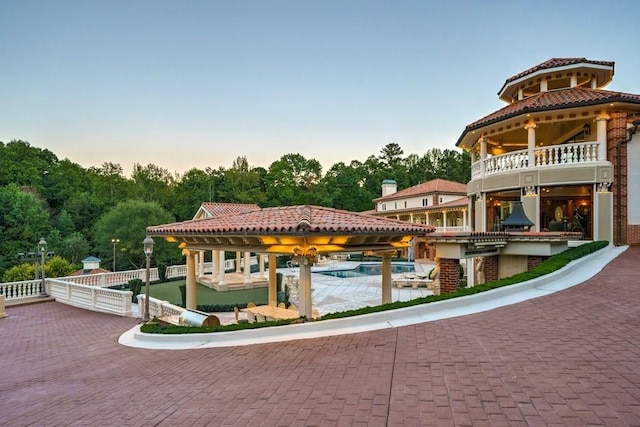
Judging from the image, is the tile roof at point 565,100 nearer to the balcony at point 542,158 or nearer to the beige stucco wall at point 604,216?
the balcony at point 542,158

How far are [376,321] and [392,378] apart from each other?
2569mm

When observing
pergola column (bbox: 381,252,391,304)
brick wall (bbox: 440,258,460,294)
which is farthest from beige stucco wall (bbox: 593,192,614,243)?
pergola column (bbox: 381,252,391,304)

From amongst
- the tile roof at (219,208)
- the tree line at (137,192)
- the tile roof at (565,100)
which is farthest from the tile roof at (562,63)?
the tree line at (137,192)

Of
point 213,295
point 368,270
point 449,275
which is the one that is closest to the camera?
point 449,275

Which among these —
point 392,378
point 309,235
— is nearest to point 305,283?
point 309,235

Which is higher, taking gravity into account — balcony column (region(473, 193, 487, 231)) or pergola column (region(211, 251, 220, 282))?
balcony column (region(473, 193, 487, 231))

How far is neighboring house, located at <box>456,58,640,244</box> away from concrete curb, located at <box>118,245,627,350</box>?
677 centimetres

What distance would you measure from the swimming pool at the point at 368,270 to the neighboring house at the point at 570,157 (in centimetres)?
1184

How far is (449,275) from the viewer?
973cm

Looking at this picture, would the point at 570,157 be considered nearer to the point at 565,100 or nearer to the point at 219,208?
the point at 565,100

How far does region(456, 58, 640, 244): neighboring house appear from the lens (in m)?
13.2

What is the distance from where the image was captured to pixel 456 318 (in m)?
6.18

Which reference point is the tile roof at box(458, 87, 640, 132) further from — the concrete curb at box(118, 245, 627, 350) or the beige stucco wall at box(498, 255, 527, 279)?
the concrete curb at box(118, 245, 627, 350)

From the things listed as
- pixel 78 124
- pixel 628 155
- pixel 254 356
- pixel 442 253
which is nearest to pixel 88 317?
pixel 254 356
